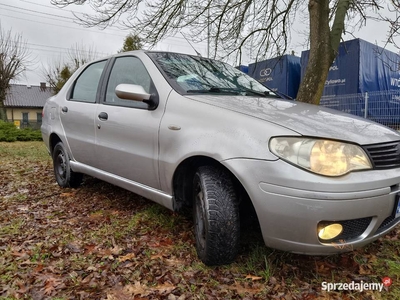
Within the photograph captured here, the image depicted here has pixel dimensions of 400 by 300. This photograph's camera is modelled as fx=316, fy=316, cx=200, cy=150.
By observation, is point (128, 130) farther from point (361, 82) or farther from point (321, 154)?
point (361, 82)

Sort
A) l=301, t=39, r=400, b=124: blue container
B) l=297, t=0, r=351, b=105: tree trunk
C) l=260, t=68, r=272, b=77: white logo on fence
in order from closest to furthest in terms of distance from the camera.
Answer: l=297, t=0, r=351, b=105: tree trunk, l=301, t=39, r=400, b=124: blue container, l=260, t=68, r=272, b=77: white logo on fence

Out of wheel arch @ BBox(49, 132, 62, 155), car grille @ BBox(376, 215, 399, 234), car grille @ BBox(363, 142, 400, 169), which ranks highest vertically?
car grille @ BBox(363, 142, 400, 169)

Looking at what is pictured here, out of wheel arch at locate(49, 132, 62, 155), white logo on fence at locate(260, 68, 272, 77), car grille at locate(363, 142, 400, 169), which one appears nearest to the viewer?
car grille at locate(363, 142, 400, 169)

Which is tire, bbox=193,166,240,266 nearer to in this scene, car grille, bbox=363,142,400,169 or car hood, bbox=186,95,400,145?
car hood, bbox=186,95,400,145

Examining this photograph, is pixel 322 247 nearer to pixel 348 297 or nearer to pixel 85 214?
pixel 348 297

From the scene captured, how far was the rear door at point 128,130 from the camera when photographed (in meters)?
2.52

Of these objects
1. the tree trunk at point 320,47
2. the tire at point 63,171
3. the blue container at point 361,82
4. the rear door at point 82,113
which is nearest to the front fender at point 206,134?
the rear door at point 82,113

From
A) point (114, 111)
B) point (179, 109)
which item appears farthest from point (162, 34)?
point (179, 109)

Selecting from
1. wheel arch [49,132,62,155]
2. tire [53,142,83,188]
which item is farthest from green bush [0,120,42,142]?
tire [53,142,83,188]

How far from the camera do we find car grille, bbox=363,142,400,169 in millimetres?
1822

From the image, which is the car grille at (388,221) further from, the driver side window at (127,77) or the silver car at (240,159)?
the driver side window at (127,77)

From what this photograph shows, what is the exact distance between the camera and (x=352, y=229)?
179 cm

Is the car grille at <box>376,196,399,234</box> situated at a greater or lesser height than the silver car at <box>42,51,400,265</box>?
lesser

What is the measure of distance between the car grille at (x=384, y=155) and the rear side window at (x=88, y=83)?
8.56ft
